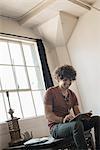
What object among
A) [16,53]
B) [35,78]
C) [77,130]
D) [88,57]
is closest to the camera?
[77,130]

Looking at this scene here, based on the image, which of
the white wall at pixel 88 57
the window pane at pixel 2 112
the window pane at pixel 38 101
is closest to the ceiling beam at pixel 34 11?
the white wall at pixel 88 57

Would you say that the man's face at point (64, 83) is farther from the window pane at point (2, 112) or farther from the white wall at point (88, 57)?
the white wall at point (88, 57)

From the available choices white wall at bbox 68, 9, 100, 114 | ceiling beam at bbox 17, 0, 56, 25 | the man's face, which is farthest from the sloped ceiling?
the man's face

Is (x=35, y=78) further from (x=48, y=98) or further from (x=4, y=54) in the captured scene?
(x=48, y=98)

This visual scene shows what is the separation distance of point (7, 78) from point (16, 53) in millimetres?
574

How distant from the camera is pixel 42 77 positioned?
5035 millimetres

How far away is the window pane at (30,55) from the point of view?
16.6 feet

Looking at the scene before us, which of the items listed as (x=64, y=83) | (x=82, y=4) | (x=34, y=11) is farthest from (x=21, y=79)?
(x=82, y=4)

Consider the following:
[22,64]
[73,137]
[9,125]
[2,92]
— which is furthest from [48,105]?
[22,64]

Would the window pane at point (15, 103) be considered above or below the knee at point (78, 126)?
above

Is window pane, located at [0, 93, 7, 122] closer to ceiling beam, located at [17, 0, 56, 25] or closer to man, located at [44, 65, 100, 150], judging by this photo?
man, located at [44, 65, 100, 150]

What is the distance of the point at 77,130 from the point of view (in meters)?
2.87

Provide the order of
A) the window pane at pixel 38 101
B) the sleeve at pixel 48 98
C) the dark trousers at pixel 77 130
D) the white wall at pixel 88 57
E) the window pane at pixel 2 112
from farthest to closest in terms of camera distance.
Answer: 1. the white wall at pixel 88 57
2. the window pane at pixel 38 101
3. the window pane at pixel 2 112
4. the sleeve at pixel 48 98
5. the dark trousers at pixel 77 130

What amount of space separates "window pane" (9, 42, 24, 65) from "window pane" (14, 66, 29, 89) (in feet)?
0.36
